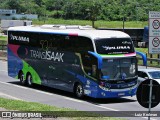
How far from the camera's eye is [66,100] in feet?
67.0

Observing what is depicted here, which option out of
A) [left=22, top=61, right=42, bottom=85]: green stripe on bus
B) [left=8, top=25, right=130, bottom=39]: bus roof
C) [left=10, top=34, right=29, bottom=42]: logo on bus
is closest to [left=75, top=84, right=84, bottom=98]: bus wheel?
[left=8, top=25, right=130, bottom=39]: bus roof

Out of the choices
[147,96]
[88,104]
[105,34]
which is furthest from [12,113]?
[105,34]

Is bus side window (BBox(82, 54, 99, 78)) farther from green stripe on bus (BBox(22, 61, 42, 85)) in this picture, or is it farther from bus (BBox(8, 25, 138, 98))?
green stripe on bus (BBox(22, 61, 42, 85))

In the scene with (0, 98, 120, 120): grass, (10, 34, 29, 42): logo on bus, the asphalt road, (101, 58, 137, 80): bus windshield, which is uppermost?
(10, 34, 29, 42): logo on bus

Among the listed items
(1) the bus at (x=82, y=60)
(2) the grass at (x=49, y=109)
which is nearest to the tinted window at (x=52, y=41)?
(1) the bus at (x=82, y=60)

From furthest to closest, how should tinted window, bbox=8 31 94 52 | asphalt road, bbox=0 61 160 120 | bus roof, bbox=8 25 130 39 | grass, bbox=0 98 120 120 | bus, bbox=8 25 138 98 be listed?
tinted window, bbox=8 31 94 52 < bus roof, bbox=8 25 130 39 < bus, bbox=8 25 138 98 < asphalt road, bbox=0 61 160 120 < grass, bbox=0 98 120 120

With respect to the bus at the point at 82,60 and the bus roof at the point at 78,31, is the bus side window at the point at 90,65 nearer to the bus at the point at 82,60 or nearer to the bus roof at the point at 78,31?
the bus at the point at 82,60

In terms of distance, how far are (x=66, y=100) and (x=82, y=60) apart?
2001 millimetres

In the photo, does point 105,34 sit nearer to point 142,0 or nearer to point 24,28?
point 24,28

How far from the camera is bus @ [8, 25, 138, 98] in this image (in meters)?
19.4

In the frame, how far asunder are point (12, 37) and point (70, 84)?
713 cm

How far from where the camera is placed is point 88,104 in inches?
759

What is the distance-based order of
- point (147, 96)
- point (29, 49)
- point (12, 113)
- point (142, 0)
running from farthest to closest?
1. point (142, 0)
2. point (29, 49)
3. point (12, 113)
4. point (147, 96)

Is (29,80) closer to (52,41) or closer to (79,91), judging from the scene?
(52,41)
